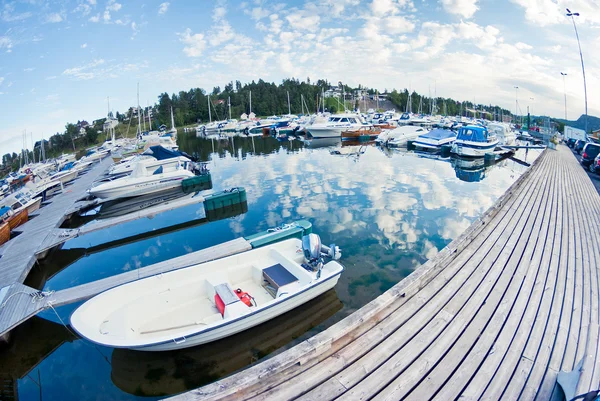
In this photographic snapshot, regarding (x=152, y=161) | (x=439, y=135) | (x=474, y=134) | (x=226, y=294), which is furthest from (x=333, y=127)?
(x=226, y=294)

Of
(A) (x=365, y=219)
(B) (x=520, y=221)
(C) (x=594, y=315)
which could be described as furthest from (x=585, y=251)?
(A) (x=365, y=219)

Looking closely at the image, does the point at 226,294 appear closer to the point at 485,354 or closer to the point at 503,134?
the point at 485,354

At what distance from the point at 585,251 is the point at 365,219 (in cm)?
723

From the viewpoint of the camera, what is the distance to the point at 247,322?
672cm

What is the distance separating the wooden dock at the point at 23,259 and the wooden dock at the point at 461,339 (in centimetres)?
602

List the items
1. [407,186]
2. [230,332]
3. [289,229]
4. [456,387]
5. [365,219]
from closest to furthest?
[456,387] < [230,332] < [289,229] < [365,219] < [407,186]

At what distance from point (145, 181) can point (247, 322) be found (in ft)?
53.3

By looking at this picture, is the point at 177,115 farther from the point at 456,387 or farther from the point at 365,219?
the point at 456,387

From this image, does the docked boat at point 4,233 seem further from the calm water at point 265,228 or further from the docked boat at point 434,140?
the docked boat at point 434,140

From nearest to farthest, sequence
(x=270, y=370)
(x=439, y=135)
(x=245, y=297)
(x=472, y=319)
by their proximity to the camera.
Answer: (x=270, y=370), (x=472, y=319), (x=245, y=297), (x=439, y=135)

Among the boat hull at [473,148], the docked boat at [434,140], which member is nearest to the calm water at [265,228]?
the boat hull at [473,148]

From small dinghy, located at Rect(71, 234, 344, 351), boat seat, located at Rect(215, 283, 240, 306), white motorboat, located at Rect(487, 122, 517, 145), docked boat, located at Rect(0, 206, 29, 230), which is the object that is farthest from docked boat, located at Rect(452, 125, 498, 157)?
docked boat, located at Rect(0, 206, 29, 230)

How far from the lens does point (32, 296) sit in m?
7.76

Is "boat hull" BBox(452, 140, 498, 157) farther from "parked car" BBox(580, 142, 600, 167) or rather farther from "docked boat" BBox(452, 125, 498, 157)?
"parked car" BBox(580, 142, 600, 167)
